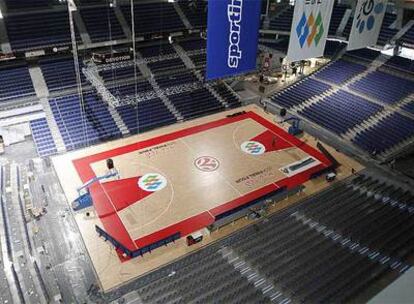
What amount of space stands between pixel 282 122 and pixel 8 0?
26.3 meters

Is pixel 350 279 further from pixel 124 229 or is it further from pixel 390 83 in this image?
pixel 390 83

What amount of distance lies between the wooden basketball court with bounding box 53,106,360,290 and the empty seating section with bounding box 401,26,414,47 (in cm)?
1504

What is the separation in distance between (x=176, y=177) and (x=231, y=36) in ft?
33.2

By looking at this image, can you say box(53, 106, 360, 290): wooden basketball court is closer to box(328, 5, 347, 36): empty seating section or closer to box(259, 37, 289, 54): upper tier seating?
box(259, 37, 289, 54): upper tier seating

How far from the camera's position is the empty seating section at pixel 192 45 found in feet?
121

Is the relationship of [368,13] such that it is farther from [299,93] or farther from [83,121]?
[83,121]

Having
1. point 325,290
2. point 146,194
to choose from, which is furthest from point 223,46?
point 325,290

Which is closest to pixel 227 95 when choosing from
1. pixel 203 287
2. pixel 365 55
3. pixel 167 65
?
pixel 167 65

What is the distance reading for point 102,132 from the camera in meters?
27.6

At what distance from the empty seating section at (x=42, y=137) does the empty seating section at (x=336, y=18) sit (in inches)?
1120

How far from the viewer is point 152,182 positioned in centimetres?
2262

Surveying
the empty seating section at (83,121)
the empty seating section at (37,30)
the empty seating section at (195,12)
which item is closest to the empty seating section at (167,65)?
the empty seating section at (195,12)

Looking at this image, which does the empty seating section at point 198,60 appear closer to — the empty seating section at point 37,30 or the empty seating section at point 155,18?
the empty seating section at point 155,18

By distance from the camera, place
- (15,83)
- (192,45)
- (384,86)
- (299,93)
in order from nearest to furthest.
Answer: (15,83) → (384,86) → (299,93) → (192,45)
